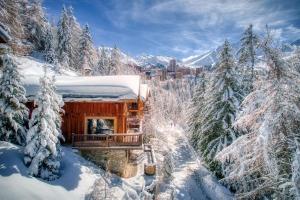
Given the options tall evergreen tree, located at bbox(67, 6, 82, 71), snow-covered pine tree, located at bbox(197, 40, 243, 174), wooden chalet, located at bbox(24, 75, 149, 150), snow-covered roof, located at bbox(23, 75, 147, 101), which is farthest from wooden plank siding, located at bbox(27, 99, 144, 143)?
tall evergreen tree, located at bbox(67, 6, 82, 71)

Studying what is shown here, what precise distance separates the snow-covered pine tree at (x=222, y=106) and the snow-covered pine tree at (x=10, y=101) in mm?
15674

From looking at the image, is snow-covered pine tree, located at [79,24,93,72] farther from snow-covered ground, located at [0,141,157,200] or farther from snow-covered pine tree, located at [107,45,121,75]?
snow-covered ground, located at [0,141,157,200]

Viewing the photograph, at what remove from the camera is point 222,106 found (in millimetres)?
24703

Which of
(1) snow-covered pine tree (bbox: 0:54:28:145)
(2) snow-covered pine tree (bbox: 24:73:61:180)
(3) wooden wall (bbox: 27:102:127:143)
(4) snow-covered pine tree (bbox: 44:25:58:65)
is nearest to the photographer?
(2) snow-covered pine tree (bbox: 24:73:61:180)

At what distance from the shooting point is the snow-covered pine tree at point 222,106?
78.7ft

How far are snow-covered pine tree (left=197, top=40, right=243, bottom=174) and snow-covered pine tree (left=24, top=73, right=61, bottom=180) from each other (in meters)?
14.0

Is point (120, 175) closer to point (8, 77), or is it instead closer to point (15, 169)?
point (15, 169)

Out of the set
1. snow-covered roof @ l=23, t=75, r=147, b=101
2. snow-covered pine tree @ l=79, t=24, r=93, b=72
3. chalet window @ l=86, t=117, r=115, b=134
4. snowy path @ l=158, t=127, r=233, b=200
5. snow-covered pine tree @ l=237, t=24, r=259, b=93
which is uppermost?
snow-covered pine tree @ l=79, t=24, r=93, b=72

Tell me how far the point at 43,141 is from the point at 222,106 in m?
16.0

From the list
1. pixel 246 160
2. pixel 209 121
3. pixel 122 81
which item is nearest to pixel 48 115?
pixel 122 81

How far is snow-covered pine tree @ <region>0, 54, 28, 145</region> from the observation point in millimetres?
15773

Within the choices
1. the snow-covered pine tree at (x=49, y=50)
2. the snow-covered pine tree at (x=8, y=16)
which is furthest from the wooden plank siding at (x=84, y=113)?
the snow-covered pine tree at (x=49, y=50)

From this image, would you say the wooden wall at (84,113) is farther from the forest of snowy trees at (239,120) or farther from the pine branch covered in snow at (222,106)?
the pine branch covered in snow at (222,106)

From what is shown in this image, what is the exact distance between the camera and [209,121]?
82.7ft
